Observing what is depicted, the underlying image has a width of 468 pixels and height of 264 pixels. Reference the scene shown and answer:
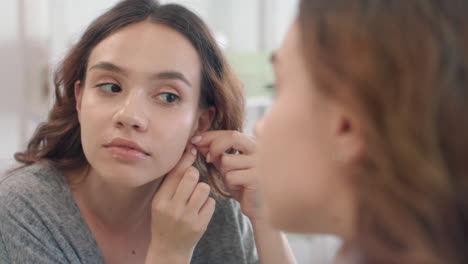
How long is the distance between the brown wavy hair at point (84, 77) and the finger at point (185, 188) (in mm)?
118

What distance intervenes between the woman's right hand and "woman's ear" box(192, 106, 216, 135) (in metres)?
0.08

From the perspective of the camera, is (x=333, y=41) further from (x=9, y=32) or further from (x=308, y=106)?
(x=9, y=32)

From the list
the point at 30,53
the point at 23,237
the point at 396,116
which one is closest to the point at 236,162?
the point at 23,237

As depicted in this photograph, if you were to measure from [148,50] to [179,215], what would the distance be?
12.6 inches

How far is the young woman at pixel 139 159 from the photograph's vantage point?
1.00 meters

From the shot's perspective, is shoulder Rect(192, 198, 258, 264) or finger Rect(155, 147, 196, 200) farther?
shoulder Rect(192, 198, 258, 264)

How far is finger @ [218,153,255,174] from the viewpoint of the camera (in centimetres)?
114

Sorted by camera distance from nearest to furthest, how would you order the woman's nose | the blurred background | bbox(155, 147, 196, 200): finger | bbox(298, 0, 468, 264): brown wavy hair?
bbox(298, 0, 468, 264): brown wavy hair < the woman's nose < bbox(155, 147, 196, 200): finger < the blurred background

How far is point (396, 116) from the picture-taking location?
486 mm

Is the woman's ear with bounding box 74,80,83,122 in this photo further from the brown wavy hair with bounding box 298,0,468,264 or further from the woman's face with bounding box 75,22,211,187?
the brown wavy hair with bounding box 298,0,468,264

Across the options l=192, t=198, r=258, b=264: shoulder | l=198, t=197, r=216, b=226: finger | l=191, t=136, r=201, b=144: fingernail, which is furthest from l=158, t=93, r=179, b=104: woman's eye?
l=192, t=198, r=258, b=264: shoulder

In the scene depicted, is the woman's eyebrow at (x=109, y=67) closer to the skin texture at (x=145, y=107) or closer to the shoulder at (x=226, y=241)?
the skin texture at (x=145, y=107)

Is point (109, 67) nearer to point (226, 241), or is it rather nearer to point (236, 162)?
point (236, 162)

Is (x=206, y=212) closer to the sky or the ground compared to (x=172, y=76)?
closer to the ground
